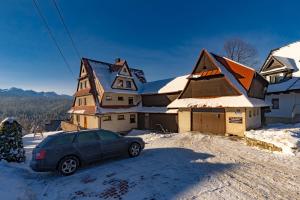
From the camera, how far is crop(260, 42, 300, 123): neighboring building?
20781 mm

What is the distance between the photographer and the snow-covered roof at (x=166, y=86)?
25108mm

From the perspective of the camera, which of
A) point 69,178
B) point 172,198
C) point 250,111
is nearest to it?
point 172,198

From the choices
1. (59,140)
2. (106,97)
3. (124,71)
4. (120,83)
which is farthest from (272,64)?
(59,140)

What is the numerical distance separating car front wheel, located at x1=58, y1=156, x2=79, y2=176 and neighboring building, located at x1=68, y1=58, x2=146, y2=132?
656 inches

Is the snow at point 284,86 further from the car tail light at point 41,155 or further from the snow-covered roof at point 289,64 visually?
the car tail light at point 41,155

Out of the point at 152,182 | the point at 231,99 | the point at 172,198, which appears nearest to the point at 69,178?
the point at 152,182

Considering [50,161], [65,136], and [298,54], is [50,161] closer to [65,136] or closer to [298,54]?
[65,136]

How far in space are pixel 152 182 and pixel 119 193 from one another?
116 centimetres

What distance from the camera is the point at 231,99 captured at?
51.6 feet

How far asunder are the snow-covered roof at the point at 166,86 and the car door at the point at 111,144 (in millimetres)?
15936

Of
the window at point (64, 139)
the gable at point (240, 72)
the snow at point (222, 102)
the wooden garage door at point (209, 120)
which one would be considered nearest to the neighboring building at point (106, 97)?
the snow at point (222, 102)

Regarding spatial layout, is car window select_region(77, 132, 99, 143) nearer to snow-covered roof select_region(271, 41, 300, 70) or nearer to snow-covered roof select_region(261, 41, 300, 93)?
snow-covered roof select_region(261, 41, 300, 93)

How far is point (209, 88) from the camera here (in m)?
17.9

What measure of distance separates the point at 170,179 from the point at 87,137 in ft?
13.8
